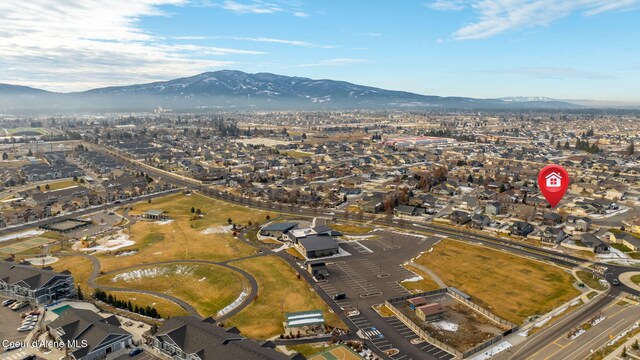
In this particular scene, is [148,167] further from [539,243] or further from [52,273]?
[539,243]

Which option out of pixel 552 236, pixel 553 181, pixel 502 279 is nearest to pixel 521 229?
pixel 552 236

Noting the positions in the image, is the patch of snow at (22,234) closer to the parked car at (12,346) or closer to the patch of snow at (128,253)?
the patch of snow at (128,253)

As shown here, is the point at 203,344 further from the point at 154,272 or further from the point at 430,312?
the point at 154,272

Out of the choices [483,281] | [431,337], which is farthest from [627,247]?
[431,337]

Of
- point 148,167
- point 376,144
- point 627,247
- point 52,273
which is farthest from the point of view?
point 376,144

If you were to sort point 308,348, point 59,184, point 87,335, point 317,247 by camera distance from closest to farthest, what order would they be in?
point 87,335 → point 308,348 → point 317,247 → point 59,184

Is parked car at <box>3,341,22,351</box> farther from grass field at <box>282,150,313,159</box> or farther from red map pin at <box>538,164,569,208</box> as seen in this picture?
grass field at <box>282,150,313,159</box>
